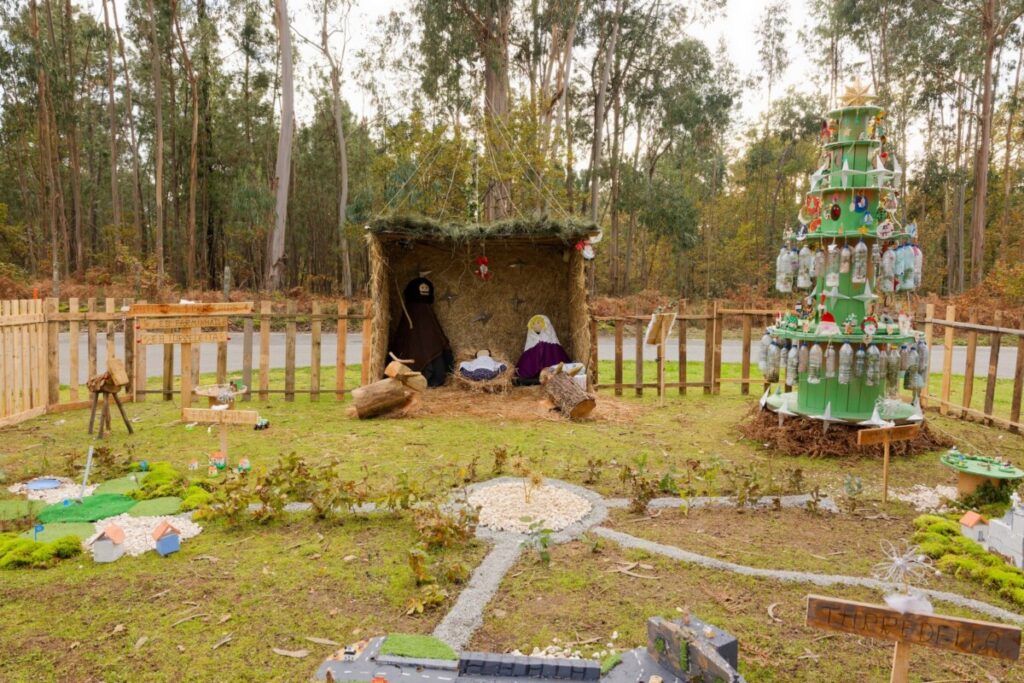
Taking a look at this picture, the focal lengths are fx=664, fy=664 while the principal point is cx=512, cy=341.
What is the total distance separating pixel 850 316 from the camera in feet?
21.5

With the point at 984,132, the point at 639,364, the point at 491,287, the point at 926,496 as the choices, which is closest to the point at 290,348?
the point at 491,287

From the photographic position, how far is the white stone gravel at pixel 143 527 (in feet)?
13.1

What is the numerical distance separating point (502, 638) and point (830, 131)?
6.08 metres

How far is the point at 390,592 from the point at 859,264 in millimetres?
5432

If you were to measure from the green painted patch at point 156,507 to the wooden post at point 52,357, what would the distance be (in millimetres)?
3984

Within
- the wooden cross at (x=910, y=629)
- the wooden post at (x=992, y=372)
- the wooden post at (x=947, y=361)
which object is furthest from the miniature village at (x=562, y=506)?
the wooden post at (x=992, y=372)

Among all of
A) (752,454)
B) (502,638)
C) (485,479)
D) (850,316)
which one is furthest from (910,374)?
(502,638)

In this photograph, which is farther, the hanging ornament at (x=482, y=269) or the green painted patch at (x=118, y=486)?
the hanging ornament at (x=482, y=269)

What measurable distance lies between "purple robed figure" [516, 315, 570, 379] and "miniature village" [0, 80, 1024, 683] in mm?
140

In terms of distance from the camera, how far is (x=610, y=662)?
2.72 m

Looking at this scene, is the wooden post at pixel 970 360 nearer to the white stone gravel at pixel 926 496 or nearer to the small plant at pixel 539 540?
the white stone gravel at pixel 926 496

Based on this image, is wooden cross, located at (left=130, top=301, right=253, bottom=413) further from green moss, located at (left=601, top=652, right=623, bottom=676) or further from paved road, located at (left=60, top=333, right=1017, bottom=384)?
green moss, located at (left=601, top=652, right=623, bottom=676)

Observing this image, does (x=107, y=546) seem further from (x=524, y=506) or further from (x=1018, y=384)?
(x=1018, y=384)

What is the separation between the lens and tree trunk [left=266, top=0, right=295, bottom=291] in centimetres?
1856
